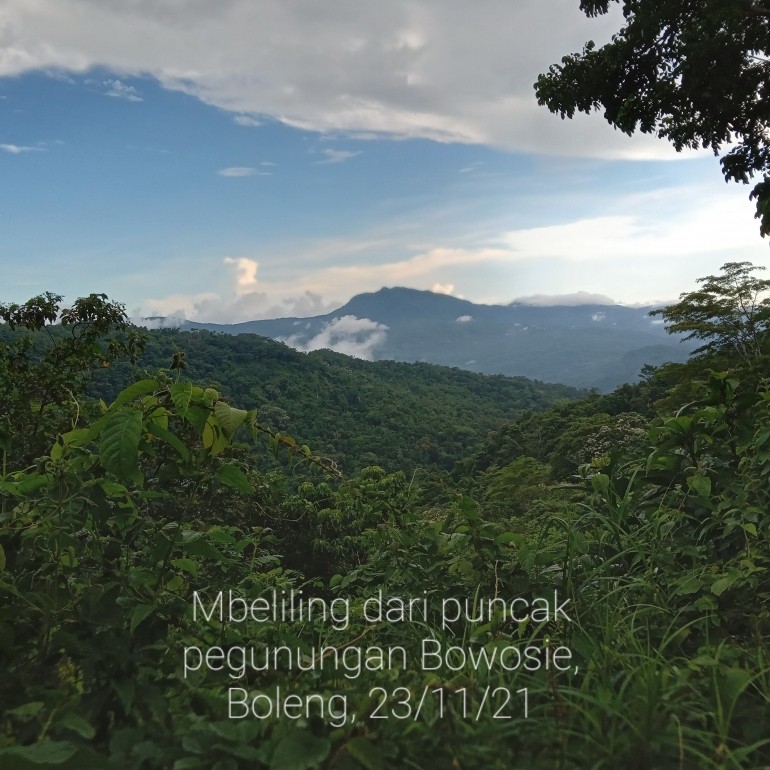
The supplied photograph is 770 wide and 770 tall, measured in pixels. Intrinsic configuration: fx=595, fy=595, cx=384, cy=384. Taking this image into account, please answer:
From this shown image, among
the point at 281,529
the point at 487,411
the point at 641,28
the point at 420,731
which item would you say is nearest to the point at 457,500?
the point at 420,731

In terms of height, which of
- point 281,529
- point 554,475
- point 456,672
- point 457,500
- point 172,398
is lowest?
point 554,475

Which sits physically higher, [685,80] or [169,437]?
[685,80]

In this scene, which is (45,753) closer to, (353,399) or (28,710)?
(28,710)

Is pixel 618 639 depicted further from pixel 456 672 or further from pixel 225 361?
pixel 225 361

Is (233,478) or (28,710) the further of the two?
(233,478)

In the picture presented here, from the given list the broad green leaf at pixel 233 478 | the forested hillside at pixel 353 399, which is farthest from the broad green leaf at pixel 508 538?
the forested hillside at pixel 353 399

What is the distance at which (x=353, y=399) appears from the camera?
5034 cm

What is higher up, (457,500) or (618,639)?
(457,500)

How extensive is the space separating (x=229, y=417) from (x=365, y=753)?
635mm

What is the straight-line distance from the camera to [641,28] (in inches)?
298

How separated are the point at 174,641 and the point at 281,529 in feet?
22.0

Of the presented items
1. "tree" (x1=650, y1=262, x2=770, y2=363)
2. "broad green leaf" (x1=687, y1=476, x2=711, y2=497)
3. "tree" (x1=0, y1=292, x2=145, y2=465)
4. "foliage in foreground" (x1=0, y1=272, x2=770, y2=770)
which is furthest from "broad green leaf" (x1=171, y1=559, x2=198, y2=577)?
"tree" (x1=650, y1=262, x2=770, y2=363)

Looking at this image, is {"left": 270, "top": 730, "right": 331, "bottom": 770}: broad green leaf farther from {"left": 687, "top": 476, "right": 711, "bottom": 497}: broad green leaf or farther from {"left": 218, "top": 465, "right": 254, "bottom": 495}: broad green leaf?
{"left": 687, "top": 476, "right": 711, "bottom": 497}: broad green leaf

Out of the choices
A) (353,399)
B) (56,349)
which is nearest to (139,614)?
(56,349)
